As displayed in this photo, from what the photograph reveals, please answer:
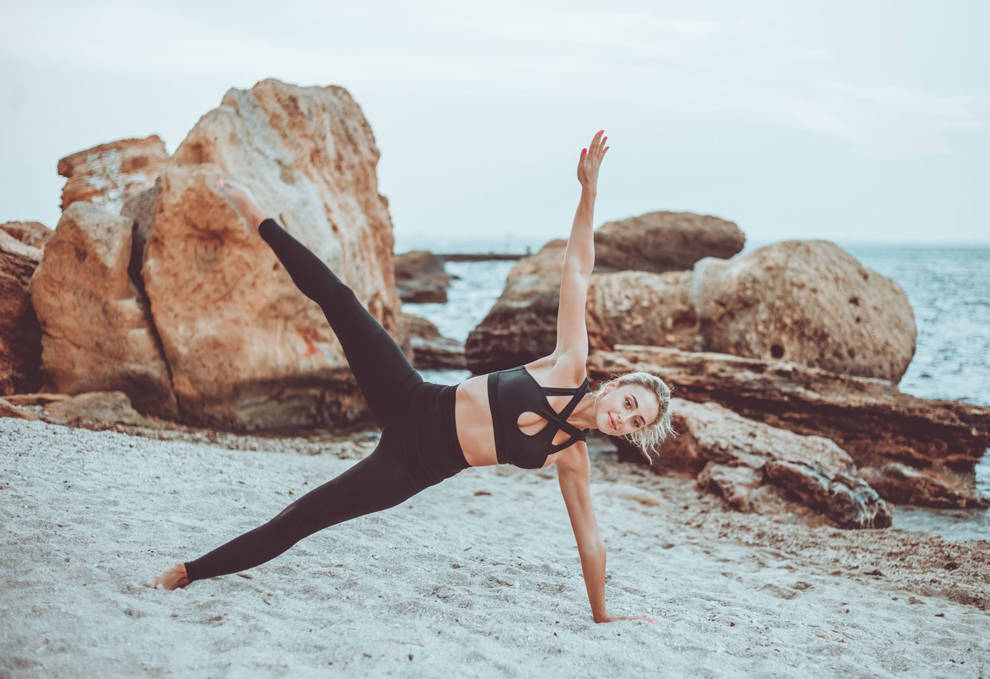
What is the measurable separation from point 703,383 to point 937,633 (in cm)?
533

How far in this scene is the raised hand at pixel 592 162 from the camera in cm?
374

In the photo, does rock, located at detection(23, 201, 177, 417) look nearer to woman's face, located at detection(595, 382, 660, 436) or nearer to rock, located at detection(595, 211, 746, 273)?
woman's face, located at detection(595, 382, 660, 436)

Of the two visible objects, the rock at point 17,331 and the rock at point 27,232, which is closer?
the rock at point 17,331

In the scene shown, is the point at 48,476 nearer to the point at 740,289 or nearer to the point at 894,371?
the point at 740,289

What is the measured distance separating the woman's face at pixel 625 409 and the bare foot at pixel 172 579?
216 centimetres

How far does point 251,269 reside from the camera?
941 centimetres

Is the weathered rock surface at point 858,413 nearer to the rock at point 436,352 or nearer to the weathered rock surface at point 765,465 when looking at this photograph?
the weathered rock surface at point 765,465

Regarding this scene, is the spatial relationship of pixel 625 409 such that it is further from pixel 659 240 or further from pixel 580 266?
pixel 659 240

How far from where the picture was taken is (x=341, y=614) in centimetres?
370

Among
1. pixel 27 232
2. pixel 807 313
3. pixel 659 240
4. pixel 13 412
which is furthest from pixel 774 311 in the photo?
pixel 659 240

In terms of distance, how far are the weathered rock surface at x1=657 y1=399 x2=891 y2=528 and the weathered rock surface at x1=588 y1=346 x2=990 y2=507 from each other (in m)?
0.55

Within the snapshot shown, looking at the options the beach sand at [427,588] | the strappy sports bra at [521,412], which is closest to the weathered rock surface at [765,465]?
the beach sand at [427,588]

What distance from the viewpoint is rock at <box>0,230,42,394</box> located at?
29.4ft

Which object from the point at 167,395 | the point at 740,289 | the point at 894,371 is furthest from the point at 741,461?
the point at 167,395
